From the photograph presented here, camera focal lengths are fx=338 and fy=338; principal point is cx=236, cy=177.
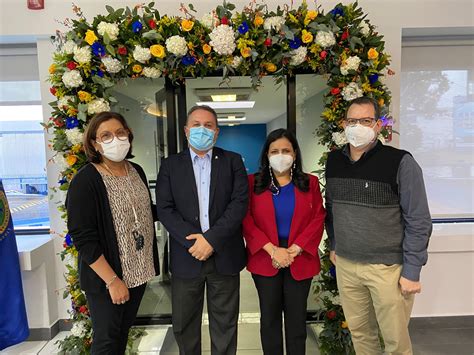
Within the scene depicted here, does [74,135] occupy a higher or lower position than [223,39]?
lower

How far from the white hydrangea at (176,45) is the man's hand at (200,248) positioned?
1.08m

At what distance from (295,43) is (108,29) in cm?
112

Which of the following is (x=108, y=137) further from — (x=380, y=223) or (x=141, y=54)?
(x=380, y=223)

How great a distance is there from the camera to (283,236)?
183 cm

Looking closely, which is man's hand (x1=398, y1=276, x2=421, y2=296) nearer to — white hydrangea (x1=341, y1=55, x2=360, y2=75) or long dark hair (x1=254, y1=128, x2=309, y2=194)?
long dark hair (x1=254, y1=128, x2=309, y2=194)

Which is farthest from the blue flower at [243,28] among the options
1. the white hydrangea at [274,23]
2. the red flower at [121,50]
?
the red flower at [121,50]

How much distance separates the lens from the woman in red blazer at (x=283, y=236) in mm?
1815

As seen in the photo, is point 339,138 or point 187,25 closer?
point 187,25

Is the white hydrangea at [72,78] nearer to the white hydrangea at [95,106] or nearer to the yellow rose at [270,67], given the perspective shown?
the white hydrangea at [95,106]

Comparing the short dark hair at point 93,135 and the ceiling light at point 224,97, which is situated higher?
the ceiling light at point 224,97

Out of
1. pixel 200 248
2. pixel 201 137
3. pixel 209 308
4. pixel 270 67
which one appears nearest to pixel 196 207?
pixel 200 248

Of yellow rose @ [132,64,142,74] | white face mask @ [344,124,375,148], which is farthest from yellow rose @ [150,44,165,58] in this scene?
white face mask @ [344,124,375,148]

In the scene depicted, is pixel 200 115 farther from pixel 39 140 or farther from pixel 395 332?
pixel 39 140

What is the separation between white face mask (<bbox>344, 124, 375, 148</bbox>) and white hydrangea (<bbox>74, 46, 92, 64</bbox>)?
61.4 inches
